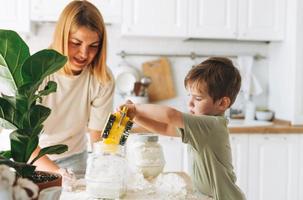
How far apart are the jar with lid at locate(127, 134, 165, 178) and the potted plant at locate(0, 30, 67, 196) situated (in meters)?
0.47

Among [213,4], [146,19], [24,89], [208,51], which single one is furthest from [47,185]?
[208,51]

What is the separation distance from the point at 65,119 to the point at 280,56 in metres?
2.09

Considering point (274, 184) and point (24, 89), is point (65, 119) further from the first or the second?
point (274, 184)

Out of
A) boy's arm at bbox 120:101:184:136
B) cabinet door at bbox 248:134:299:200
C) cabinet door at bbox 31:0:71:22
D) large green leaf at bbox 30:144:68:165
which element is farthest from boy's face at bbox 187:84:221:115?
cabinet door at bbox 31:0:71:22

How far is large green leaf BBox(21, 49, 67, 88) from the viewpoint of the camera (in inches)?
32.2

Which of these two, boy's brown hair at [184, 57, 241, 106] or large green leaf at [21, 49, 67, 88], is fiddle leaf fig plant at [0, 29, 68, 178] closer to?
large green leaf at [21, 49, 67, 88]

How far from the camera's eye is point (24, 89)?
0.82 m

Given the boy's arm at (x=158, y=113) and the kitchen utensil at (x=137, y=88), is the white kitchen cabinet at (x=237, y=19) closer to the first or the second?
the kitchen utensil at (x=137, y=88)

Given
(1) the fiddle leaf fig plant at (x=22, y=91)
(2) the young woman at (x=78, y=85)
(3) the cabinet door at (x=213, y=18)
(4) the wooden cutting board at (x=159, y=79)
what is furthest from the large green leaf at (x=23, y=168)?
(4) the wooden cutting board at (x=159, y=79)

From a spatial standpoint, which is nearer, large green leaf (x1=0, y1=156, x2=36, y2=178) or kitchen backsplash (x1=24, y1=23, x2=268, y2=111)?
large green leaf (x1=0, y1=156, x2=36, y2=178)

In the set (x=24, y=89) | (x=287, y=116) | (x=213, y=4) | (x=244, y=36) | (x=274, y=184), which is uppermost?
(x=213, y=4)

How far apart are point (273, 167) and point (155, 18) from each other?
1334 mm

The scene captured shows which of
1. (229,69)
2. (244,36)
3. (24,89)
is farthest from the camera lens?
(244,36)

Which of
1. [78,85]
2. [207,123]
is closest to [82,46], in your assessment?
[78,85]
